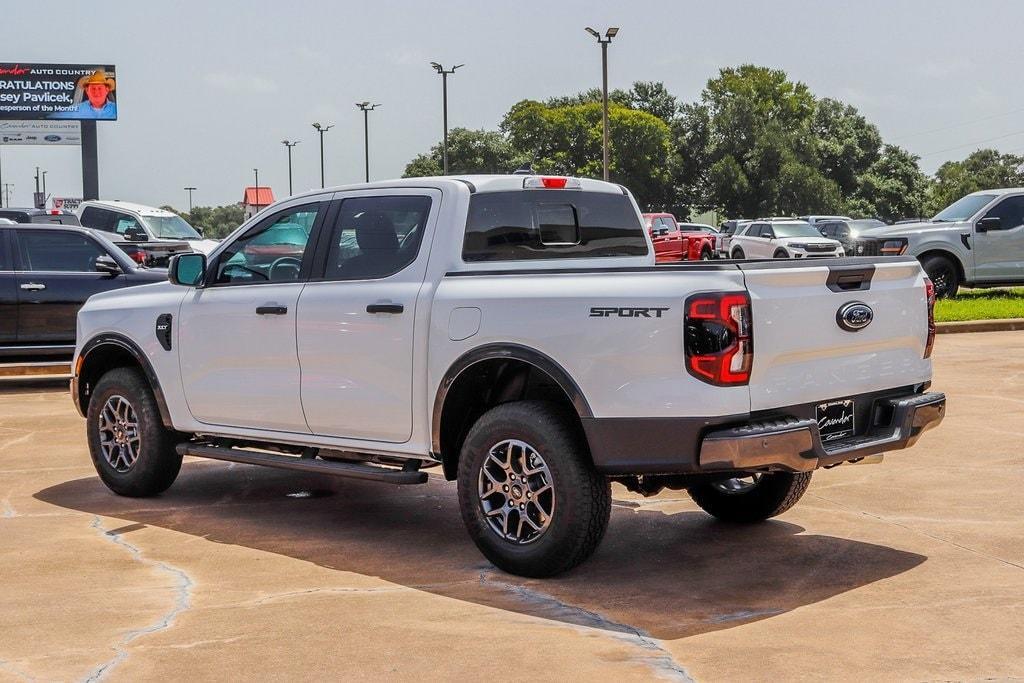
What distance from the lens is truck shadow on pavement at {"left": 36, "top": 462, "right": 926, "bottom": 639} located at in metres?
5.52

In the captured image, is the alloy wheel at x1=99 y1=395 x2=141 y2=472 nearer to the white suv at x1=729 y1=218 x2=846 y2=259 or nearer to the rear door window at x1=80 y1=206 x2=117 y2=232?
the rear door window at x1=80 y1=206 x2=117 y2=232

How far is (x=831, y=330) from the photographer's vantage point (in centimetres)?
580

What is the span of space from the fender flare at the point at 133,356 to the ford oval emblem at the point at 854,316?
13.3 ft

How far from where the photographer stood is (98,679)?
4.57 metres

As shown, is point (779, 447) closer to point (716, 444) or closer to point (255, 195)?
point (716, 444)

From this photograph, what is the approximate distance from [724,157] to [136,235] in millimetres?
78398

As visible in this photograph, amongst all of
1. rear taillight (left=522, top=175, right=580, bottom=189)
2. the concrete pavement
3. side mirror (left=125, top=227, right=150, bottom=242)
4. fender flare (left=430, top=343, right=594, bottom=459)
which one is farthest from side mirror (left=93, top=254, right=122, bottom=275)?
side mirror (left=125, top=227, right=150, bottom=242)

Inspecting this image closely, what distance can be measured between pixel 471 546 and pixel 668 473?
4.79 ft

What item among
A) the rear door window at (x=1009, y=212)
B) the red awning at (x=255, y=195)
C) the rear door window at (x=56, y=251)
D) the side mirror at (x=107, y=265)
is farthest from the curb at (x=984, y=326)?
the red awning at (x=255, y=195)

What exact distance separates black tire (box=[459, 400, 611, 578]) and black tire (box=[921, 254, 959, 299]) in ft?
59.0

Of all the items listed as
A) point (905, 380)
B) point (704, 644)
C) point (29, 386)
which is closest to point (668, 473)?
point (704, 644)

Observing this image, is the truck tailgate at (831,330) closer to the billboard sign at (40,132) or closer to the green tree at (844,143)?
the billboard sign at (40,132)

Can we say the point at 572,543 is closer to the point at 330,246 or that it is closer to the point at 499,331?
the point at 499,331

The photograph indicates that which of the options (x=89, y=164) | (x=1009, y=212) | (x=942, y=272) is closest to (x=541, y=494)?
(x=942, y=272)
